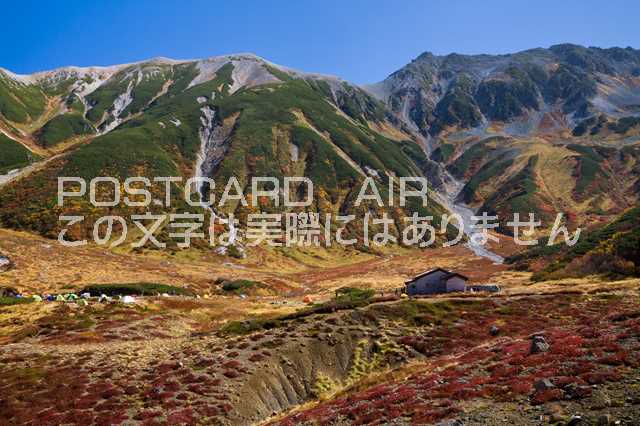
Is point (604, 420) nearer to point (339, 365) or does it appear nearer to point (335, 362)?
point (339, 365)

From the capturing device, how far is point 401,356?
1384 inches

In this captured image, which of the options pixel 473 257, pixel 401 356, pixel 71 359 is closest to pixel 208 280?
pixel 71 359

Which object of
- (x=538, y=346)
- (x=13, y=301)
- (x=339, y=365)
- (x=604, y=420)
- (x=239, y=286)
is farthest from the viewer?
(x=239, y=286)

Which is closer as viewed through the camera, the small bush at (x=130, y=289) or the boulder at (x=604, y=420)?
the boulder at (x=604, y=420)

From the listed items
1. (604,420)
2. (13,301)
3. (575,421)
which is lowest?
(13,301)

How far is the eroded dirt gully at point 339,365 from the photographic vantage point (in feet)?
67.1

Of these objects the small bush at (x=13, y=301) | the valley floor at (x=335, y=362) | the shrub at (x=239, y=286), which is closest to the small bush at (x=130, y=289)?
the shrub at (x=239, y=286)

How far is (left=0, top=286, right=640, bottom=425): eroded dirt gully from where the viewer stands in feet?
67.1

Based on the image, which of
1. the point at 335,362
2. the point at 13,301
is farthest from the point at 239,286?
the point at 335,362

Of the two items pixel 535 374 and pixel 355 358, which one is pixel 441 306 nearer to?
pixel 355 358

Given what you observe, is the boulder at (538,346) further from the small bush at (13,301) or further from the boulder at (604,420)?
the small bush at (13,301)

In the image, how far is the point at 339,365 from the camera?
35344 mm

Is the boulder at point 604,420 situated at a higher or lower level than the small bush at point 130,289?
higher

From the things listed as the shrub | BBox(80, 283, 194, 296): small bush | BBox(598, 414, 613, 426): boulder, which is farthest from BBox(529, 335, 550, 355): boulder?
the shrub
